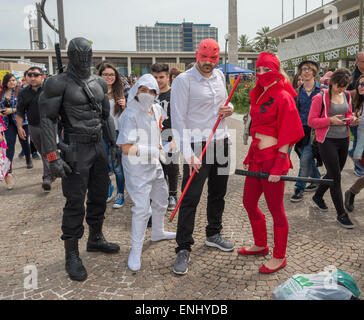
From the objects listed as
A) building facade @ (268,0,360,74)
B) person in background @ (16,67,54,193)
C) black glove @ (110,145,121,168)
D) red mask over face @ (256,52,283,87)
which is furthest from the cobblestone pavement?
building facade @ (268,0,360,74)

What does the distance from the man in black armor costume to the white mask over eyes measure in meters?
0.44

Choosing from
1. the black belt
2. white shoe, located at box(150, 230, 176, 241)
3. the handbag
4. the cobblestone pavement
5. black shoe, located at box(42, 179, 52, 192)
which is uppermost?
the black belt

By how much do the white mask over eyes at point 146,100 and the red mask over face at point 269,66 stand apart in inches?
42.5

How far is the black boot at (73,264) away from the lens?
3.11 m

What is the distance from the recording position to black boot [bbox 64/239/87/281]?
10.2 ft

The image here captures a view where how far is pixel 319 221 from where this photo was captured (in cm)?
439

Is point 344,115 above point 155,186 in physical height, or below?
above

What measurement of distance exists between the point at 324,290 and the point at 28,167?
7.34 metres

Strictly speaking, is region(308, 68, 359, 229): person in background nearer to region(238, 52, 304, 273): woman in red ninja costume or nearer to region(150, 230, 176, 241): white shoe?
region(238, 52, 304, 273): woman in red ninja costume

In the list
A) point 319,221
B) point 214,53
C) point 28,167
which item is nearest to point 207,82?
point 214,53

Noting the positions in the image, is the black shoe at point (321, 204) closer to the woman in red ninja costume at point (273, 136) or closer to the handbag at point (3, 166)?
the woman in red ninja costume at point (273, 136)

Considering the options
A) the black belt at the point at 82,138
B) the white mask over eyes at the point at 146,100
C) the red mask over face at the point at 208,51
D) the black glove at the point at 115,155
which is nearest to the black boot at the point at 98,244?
the black glove at the point at 115,155

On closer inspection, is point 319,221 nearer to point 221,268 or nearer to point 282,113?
point 221,268

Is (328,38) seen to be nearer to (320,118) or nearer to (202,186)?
(320,118)
